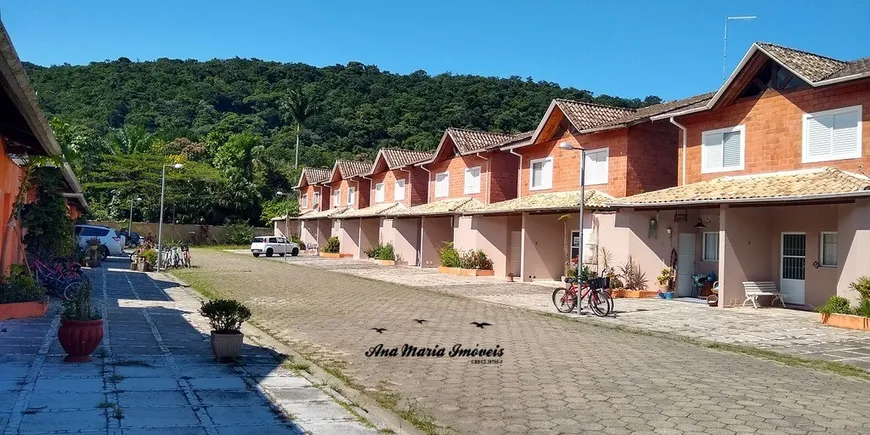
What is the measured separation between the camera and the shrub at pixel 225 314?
971 centimetres

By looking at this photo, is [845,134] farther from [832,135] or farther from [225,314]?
[225,314]

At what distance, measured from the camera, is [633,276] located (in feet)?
73.6

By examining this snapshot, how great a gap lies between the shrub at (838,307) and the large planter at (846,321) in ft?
0.41

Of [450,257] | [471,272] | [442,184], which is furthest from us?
[442,184]

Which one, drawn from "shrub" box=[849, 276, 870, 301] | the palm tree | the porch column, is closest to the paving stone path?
"shrub" box=[849, 276, 870, 301]

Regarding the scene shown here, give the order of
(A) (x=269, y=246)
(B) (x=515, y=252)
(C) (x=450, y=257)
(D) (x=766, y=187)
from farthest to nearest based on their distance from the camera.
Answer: (A) (x=269, y=246)
(C) (x=450, y=257)
(B) (x=515, y=252)
(D) (x=766, y=187)

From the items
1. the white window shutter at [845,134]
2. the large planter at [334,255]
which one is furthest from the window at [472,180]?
the white window shutter at [845,134]

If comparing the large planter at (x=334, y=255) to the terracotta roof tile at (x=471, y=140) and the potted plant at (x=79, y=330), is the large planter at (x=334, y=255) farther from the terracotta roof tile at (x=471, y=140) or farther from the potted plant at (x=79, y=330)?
the potted plant at (x=79, y=330)

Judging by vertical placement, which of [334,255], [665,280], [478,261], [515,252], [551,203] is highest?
[551,203]

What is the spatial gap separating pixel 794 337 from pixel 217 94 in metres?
77.3

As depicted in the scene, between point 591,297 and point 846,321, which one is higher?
point 591,297

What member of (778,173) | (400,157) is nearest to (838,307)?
(778,173)

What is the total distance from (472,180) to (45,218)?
19.9 meters

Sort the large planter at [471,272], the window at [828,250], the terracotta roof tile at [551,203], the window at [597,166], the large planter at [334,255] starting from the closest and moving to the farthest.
A: the window at [828,250], the terracotta roof tile at [551,203], the window at [597,166], the large planter at [471,272], the large planter at [334,255]
